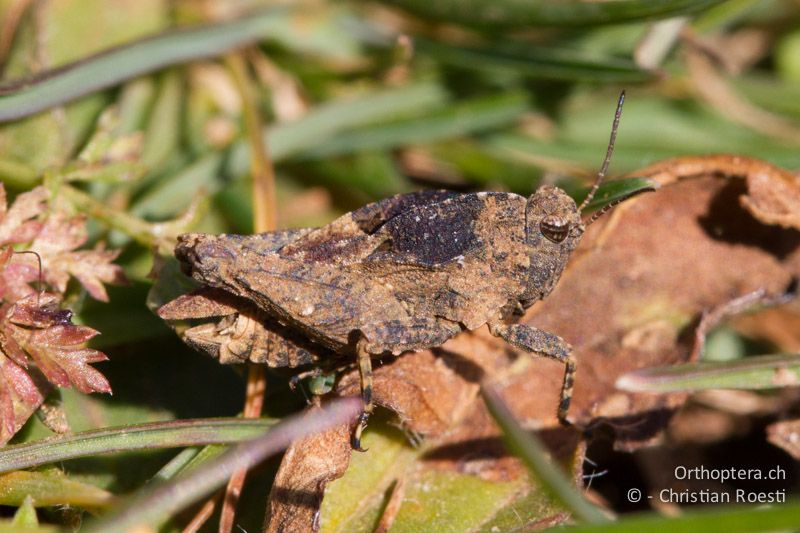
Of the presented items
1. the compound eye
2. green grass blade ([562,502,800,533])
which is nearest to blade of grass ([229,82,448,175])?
the compound eye

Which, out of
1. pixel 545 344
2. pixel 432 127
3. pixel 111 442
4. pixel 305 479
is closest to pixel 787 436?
pixel 545 344

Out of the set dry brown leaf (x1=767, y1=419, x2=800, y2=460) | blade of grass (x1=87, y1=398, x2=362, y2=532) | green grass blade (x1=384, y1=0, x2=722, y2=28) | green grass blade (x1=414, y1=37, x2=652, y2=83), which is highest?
green grass blade (x1=384, y1=0, x2=722, y2=28)

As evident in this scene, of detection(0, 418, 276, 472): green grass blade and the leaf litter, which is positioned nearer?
detection(0, 418, 276, 472): green grass blade

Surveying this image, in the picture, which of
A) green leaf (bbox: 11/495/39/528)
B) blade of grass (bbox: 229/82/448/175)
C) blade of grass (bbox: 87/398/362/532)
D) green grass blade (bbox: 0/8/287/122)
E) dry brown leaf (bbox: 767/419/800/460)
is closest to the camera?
blade of grass (bbox: 87/398/362/532)

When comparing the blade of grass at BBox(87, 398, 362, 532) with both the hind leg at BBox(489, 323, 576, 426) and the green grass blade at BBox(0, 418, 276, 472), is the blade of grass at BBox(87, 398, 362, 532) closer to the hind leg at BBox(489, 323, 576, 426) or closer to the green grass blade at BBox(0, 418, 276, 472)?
the green grass blade at BBox(0, 418, 276, 472)

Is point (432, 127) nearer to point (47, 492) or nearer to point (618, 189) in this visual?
point (618, 189)

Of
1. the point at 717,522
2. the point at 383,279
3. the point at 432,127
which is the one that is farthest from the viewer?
the point at 432,127

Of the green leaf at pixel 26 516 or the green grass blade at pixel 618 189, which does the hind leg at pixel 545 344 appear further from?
the green leaf at pixel 26 516
